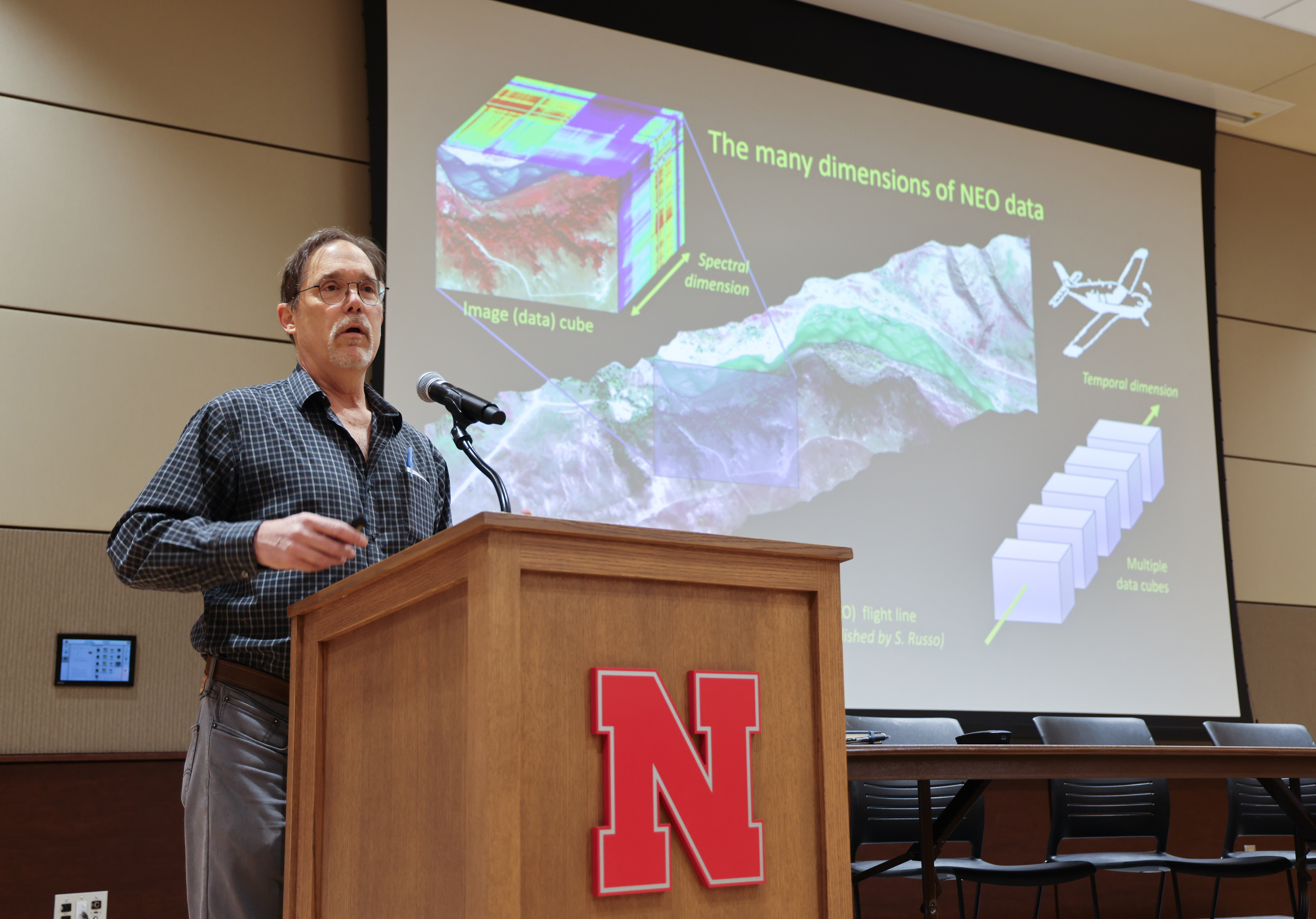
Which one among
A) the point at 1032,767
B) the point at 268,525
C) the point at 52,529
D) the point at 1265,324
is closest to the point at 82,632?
the point at 52,529

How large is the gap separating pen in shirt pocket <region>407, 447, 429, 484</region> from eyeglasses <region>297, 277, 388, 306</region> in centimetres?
24

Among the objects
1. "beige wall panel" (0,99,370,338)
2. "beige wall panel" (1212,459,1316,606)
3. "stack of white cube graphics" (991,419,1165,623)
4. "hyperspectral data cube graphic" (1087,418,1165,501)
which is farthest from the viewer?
"beige wall panel" (1212,459,1316,606)

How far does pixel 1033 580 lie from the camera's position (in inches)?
177

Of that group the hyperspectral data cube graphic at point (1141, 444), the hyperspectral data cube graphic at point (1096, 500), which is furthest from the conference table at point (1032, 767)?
the hyperspectral data cube graphic at point (1141, 444)

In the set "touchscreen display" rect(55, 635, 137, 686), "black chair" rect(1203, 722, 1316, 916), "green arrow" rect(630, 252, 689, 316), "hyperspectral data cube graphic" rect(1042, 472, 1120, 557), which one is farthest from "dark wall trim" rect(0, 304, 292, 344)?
"black chair" rect(1203, 722, 1316, 916)

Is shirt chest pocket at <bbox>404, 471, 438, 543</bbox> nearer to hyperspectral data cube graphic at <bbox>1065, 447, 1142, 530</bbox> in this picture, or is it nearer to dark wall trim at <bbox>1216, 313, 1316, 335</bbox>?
hyperspectral data cube graphic at <bbox>1065, 447, 1142, 530</bbox>

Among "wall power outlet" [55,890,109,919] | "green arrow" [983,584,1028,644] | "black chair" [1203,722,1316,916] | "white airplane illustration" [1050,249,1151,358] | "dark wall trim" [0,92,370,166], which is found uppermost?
"dark wall trim" [0,92,370,166]

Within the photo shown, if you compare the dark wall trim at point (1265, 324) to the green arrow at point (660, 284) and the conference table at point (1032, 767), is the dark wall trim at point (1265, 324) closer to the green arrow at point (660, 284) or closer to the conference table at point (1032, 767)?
the green arrow at point (660, 284)

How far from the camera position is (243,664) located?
1548mm

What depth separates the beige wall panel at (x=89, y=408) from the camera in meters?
3.32

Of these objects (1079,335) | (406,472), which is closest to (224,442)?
(406,472)

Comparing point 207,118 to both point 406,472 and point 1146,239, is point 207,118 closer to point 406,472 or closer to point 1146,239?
point 406,472

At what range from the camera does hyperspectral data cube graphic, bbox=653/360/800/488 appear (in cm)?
393

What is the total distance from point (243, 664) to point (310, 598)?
20cm
